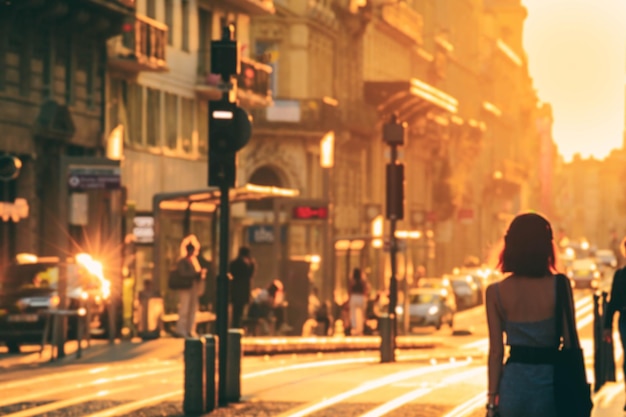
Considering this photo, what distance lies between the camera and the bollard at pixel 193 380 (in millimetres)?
17953

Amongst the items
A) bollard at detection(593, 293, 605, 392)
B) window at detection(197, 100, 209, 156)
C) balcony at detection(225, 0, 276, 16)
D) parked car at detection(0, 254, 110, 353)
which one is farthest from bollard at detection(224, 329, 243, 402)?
balcony at detection(225, 0, 276, 16)

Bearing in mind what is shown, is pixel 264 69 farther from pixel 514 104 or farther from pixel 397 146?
pixel 514 104

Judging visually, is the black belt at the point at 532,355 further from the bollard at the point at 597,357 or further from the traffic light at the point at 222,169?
the bollard at the point at 597,357

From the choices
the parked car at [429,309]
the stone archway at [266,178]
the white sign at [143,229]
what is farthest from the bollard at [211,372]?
the stone archway at [266,178]

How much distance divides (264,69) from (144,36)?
39.1ft

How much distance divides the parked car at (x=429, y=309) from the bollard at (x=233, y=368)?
148 feet

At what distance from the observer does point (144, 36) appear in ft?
163

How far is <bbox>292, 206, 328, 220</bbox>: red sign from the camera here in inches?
A: 1994

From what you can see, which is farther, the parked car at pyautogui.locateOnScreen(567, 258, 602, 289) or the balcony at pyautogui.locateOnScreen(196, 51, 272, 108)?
the parked car at pyautogui.locateOnScreen(567, 258, 602, 289)

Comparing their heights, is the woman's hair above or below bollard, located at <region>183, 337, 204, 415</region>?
above

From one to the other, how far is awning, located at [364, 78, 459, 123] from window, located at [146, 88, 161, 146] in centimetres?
2696

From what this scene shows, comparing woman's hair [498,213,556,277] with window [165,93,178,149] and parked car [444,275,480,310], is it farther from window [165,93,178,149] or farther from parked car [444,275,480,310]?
parked car [444,275,480,310]

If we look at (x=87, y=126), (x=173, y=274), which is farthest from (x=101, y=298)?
(x=87, y=126)

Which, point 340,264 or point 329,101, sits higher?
point 329,101
